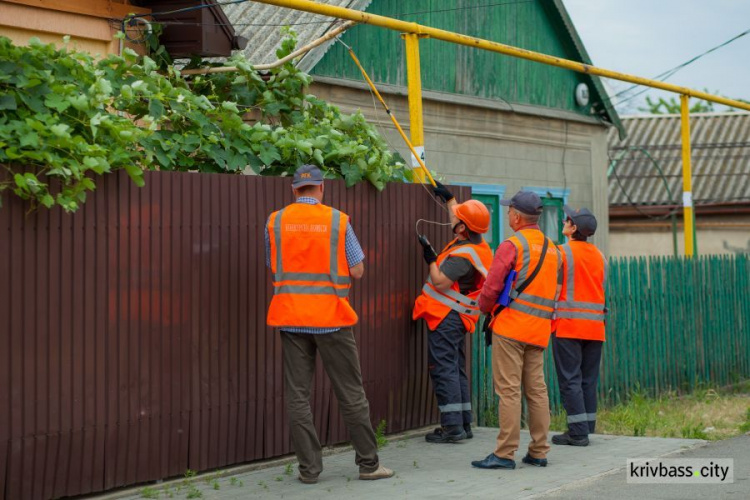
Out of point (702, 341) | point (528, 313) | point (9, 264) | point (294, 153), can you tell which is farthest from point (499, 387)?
point (702, 341)

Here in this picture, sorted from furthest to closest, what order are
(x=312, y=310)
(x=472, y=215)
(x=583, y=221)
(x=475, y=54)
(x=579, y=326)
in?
(x=475, y=54) → (x=583, y=221) → (x=579, y=326) → (x=472, y=215) → (x=312, y=310)

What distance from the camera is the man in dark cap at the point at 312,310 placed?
7316 mm

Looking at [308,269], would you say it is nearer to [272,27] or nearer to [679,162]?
[272,27]

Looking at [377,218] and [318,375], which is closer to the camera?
[318,375]

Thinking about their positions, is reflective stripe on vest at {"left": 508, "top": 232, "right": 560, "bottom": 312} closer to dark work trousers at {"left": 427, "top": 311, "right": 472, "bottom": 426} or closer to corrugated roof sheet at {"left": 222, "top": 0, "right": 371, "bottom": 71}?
dark work trousers at {"left": 427, "top": 311, "right": 472, "bottom": 426}

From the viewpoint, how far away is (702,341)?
13906 millimetres

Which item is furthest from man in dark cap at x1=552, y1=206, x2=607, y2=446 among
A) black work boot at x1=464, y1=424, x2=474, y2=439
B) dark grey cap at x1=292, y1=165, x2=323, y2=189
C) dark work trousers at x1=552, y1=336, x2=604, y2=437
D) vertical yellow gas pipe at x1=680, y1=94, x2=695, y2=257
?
vertical yellow gas pipe at x1=680, y1=94, x2=695, y2=257

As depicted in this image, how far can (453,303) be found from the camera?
902 centimetres

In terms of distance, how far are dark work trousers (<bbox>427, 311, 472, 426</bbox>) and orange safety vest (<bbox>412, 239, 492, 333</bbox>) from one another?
5 centimetres

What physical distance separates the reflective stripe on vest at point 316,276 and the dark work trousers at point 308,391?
27 cm

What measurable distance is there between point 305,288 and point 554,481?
1996mm

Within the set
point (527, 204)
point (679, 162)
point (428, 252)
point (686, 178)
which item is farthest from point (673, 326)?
point (679, 162)

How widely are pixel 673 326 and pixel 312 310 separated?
283 inches

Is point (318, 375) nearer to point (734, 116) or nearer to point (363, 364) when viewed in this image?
point (363, 364)
